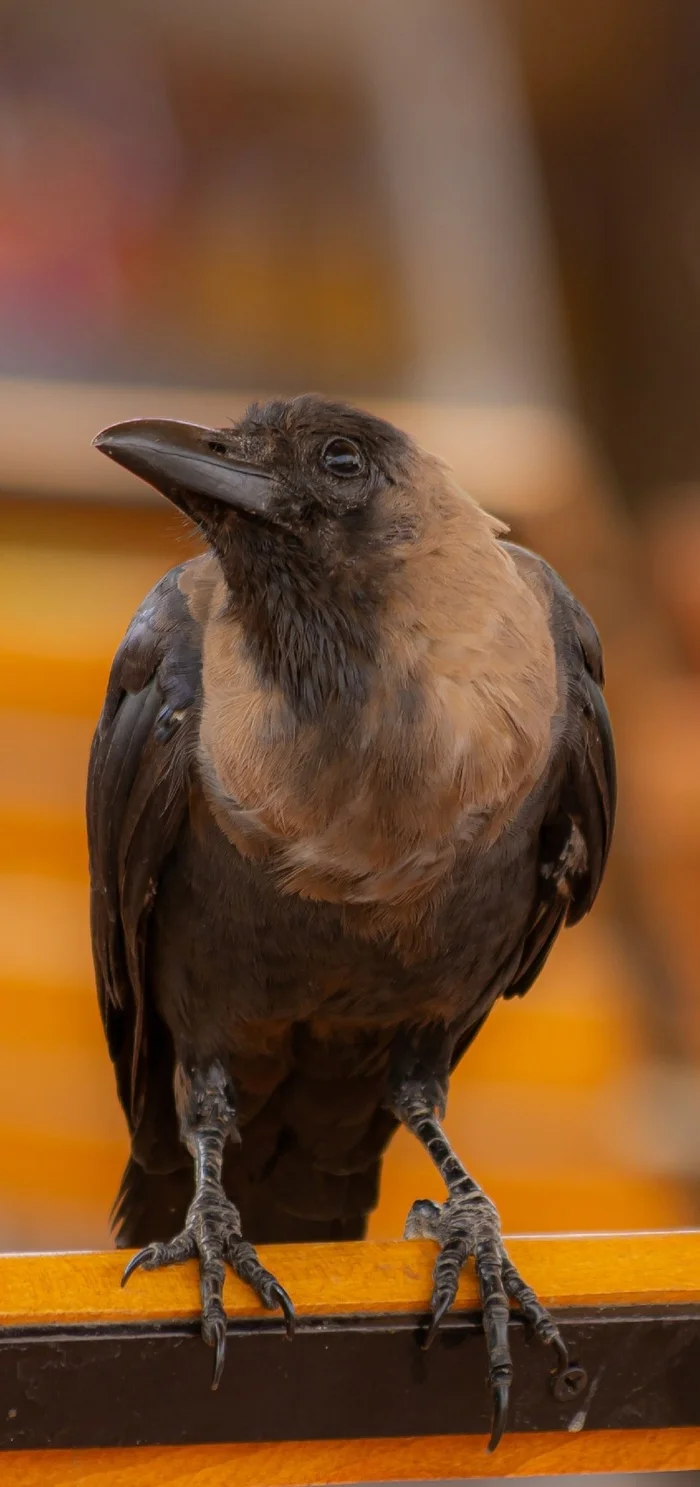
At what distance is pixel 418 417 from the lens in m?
3.12

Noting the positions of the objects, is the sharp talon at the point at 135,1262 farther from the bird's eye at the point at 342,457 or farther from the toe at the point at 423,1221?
the bird's eye at the point at 342,457

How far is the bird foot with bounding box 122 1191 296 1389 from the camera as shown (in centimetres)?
134

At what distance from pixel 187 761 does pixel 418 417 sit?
5.60 feet

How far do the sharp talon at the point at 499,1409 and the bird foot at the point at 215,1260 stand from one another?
203mm

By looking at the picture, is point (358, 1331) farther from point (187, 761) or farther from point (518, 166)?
point (518, 166)

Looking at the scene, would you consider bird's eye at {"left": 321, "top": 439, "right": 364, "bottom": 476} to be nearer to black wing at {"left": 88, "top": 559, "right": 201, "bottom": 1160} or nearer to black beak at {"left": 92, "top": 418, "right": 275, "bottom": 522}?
black beak at {"left": 92, "top": 418, "right": 275, "bottom": 522}

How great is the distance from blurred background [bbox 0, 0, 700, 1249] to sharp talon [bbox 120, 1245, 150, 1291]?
67.2 inches

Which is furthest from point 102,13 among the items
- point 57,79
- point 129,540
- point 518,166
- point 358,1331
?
point 358,1331

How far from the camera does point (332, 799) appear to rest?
1.49m

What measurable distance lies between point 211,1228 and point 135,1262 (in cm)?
16

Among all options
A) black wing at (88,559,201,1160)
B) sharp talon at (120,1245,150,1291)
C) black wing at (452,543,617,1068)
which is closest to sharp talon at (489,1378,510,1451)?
sharp talon at (120,1245,150,1291)

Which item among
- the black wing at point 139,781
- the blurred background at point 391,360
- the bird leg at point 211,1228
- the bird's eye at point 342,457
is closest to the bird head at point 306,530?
the bird's eye at point 342,457

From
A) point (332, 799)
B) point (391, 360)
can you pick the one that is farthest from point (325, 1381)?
point (391, 360)

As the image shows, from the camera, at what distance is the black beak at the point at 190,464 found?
1428 mm
